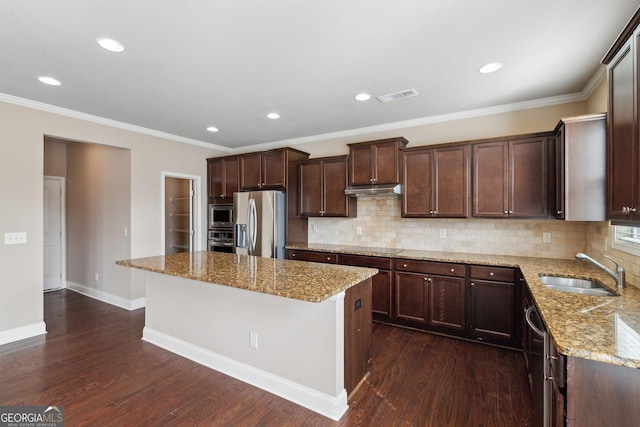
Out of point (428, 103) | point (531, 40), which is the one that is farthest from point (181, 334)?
point (531, 40)

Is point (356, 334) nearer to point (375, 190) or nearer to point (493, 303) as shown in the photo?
point (493, 303)

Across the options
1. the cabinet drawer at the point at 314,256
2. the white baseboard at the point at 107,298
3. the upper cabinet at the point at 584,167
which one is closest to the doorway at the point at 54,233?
the white baseboard at the point at 107,298

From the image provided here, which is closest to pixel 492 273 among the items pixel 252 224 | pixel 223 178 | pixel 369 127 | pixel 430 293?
pixel 430 293

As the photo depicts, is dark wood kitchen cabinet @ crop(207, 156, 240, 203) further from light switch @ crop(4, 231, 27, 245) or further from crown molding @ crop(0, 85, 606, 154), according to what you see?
light switch @ crop(4, 231, 27, 245)

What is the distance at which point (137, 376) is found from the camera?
100 inches

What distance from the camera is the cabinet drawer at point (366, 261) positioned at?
3.66 metres

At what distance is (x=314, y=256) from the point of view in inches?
165

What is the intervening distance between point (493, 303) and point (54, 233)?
693 centimetres

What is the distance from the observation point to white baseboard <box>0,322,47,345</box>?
3201 millimetres

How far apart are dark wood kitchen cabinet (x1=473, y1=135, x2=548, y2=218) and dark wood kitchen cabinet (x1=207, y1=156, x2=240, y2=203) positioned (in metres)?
3.65

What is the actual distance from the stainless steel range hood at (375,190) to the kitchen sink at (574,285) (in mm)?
1795

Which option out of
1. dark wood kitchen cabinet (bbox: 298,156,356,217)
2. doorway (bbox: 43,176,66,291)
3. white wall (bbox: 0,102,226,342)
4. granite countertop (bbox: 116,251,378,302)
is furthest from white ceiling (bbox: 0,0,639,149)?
doorway (bbox: 43,176,66,291)

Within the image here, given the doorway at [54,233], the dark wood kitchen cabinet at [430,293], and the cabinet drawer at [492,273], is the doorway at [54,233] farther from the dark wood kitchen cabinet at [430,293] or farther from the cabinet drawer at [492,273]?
the cabinet drawer at [492,273]

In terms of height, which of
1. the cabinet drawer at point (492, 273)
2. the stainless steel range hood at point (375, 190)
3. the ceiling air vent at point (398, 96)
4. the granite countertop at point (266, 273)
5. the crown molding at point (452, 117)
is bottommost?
the cabinet drawer at point (492, 273)
